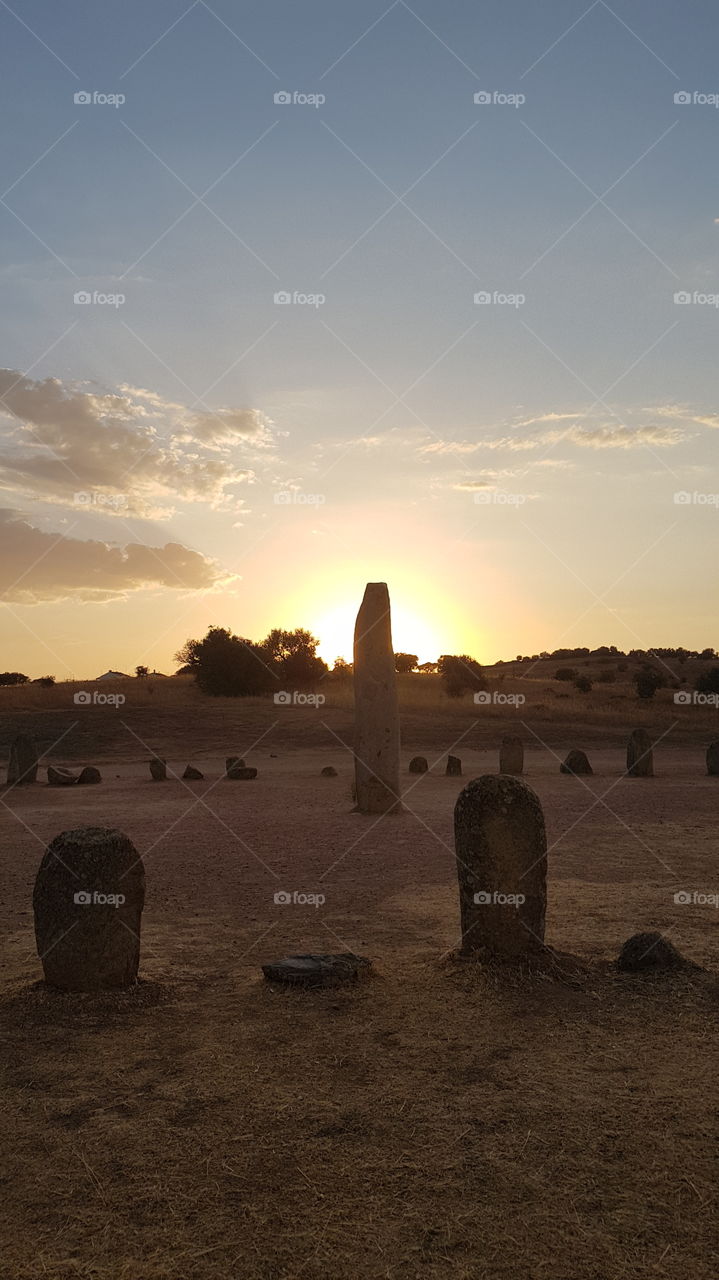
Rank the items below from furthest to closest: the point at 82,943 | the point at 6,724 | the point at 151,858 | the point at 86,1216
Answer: the point at 6,724 < the point at 151,858 < the point at 82,943 < the point at 86,1216

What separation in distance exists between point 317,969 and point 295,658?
157 feet

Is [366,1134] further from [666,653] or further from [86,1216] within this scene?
[666,653]

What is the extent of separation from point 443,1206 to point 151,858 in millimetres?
9186

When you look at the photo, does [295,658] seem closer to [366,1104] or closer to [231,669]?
[231,669]

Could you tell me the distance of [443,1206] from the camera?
3.89 m

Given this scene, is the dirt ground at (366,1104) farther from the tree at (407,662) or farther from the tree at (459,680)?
the tree at (407,662)

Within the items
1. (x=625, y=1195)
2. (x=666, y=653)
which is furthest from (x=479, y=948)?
(x=666, y=653)

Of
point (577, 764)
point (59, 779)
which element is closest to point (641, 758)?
point (577, 764)

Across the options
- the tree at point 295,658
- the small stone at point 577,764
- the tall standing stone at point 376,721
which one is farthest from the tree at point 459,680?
the tall standing stone at point 376,721

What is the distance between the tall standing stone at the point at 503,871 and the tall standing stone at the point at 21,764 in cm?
1731

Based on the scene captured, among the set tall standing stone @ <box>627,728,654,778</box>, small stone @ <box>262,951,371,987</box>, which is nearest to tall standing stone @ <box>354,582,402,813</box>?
tall standing stone @ <box>627,728,654,778</box>

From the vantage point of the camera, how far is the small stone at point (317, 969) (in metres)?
6.70

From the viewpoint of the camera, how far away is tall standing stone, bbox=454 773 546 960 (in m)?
7.05

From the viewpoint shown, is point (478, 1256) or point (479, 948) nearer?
point (478, 1256)
